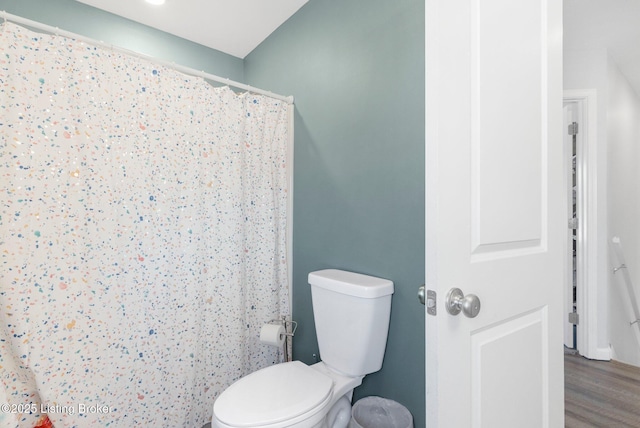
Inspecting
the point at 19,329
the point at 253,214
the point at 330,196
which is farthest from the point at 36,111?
the point at 330,196

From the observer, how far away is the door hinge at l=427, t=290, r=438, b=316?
0.69m

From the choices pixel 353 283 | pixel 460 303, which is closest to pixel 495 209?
pixel 460 303

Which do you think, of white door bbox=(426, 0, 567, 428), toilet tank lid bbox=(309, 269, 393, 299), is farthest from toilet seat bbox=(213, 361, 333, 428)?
white door bbox=(426, 0, 567, 428)

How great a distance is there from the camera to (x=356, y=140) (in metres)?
1.57

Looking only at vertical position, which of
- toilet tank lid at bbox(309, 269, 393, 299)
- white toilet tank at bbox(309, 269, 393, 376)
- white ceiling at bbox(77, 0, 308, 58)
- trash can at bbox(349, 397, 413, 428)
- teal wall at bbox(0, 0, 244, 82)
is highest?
white ceiling at bbox(77, 0, 308, 58)

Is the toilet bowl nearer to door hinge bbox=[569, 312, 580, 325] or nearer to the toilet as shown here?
the toilet

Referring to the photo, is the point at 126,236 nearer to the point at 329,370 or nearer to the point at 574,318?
the point at 329,370

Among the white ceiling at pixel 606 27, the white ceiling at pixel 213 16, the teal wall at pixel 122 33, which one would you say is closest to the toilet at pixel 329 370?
the white ceiling at pixel 213 16

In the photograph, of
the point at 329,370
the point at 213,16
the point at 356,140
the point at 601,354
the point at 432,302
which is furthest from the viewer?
the point at 601,354

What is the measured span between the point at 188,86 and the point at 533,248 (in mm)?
1690

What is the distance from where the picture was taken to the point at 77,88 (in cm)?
135

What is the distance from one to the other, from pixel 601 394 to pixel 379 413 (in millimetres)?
1547

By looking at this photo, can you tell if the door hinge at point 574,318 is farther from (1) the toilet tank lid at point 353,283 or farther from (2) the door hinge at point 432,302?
(2) the door hinge at point 432,302

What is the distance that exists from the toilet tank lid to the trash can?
50 cm
